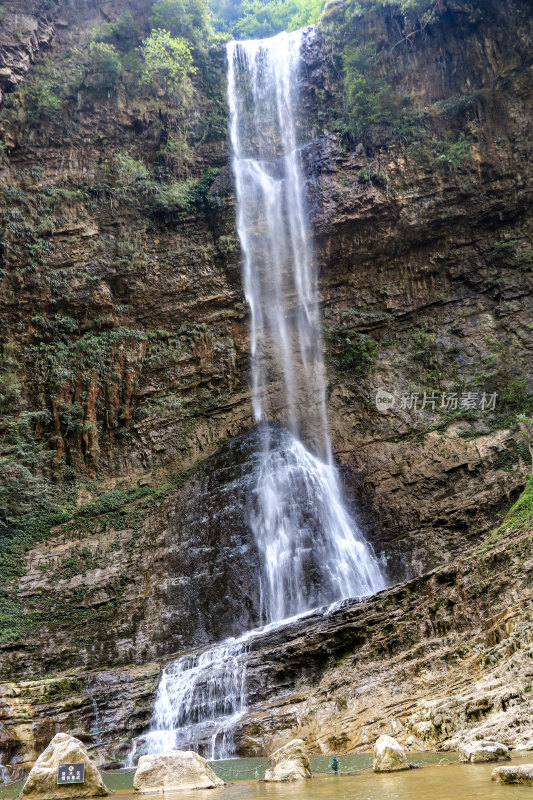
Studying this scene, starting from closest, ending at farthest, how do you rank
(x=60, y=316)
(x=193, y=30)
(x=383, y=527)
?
(x=383, y=527), (x=60, y=316), (x=193, y=30)

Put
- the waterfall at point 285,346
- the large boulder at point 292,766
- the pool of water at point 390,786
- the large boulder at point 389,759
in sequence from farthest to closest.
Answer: the waterfall at point 285,346, the large boulder at point 292,766, the large boulder at point 389,759, the pool of water at point 390,786

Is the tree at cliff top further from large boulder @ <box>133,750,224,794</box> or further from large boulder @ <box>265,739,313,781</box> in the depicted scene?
large boulder @ <box>133,750,224,794</box>

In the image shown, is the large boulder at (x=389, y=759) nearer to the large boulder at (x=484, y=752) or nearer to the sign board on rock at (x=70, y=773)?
the large boulder at (x=484, y=752)

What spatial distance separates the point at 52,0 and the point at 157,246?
1095 centimetres

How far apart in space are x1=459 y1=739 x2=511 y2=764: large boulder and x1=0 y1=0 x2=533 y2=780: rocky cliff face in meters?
11.0

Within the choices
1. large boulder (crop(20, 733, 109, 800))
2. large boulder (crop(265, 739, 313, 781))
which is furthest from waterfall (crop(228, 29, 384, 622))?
large boulder (crop(20, 733, 109, 800))

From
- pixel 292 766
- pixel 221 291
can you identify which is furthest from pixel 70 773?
pixel 221 291

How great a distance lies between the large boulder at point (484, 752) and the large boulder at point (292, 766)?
1841 mm

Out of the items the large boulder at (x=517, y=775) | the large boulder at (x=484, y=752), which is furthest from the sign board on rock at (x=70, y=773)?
the large boulder at (x=517, y=775)

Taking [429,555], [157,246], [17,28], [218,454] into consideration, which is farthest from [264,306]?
[17,28]

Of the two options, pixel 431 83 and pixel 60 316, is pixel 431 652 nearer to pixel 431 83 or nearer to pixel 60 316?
pixel 60 316

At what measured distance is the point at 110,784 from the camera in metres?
9.25

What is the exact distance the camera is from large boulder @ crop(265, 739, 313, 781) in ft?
23.0

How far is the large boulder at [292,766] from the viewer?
23.0ft
